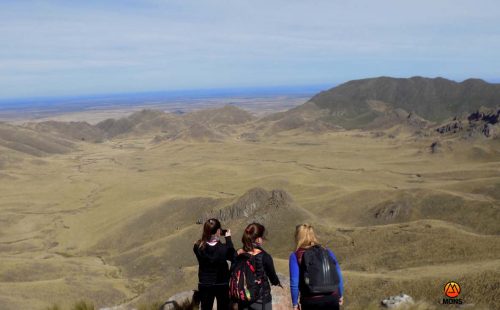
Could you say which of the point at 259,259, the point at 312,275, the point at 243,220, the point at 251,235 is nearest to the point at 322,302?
the point at 312,275

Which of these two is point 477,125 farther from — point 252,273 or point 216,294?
point 252,273

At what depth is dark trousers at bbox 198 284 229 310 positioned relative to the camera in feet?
30.3

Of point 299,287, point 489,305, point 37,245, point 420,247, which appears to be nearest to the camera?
point 299,287

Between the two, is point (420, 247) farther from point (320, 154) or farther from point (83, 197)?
point (320, 154)

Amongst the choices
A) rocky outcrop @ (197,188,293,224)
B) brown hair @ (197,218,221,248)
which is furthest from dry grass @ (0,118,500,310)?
brown hair @ (197,218,221,248)

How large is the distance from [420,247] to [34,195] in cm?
7528

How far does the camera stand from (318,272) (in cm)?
764

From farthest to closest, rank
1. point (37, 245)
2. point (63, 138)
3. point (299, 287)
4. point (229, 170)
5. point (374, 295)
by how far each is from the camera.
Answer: point (63, 138), point (229, 170), point (37, 245), point (374, 295), point (299, 287)

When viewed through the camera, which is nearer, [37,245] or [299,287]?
[299,287]

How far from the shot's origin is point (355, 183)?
267 ft

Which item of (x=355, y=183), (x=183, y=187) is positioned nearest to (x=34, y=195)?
(x=183, y=187)

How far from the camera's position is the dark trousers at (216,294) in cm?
923

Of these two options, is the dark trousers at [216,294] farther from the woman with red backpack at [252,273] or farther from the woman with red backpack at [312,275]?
the woman with red backpack at [312,275]

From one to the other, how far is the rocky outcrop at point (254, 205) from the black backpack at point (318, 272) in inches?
1547
